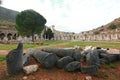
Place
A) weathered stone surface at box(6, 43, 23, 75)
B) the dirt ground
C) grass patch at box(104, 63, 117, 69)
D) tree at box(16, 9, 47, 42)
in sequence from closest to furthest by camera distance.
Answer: the dirt ground, weathered stone surface at box(6, 43, 23, 75), grass patch at box(104, 63, 117, 69), tree at box(16, 9, 47, 42)

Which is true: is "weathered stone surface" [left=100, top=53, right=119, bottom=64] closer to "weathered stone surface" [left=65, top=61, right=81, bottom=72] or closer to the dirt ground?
the dirt ground

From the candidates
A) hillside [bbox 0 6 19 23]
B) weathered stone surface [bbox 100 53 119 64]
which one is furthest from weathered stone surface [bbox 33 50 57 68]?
hillside [bbox 0 6 19 23]

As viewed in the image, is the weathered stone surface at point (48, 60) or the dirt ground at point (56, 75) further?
the weathered stone surface at point (48, 60)

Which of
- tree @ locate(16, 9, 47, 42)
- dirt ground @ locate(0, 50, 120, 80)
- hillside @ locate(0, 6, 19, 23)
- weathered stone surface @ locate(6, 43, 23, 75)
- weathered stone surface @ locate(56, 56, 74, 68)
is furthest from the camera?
hillside @ locate(0, 6, 19, 23)

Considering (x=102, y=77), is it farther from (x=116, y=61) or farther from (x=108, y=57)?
(x=116, y=61)

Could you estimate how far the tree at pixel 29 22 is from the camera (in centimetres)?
5451

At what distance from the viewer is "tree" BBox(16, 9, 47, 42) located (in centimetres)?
5451

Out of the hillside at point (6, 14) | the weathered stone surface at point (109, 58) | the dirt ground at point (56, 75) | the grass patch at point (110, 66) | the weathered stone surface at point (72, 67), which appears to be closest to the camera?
the dirt ground at point (56, 75)

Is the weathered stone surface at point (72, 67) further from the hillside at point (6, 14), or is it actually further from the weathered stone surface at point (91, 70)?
the hillside at point (6, 14)

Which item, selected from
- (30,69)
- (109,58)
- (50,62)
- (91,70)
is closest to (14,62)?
(30,69)

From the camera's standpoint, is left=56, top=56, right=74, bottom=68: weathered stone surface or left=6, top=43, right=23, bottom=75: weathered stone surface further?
left=56, top=56, right=74, bottom=68: weathered stone surface

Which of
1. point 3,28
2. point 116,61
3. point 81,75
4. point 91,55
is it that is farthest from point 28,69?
point 3,28

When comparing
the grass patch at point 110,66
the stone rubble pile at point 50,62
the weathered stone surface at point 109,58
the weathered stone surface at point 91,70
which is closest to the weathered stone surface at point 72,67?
the stone rubble pile at point 50,62

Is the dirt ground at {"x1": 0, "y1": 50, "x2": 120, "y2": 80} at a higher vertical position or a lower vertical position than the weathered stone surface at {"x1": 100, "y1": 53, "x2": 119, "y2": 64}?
lower
